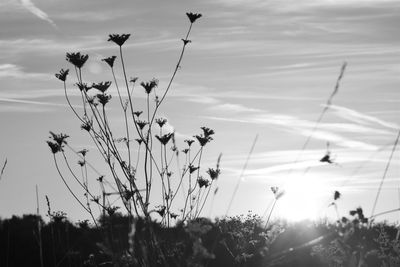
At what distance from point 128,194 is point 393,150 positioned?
7.60 feet

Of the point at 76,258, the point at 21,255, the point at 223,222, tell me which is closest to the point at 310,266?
the point at 76,258

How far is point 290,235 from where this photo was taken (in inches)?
487

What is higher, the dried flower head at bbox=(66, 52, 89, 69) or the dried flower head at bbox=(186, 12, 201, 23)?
the dried flower head at bbox=(186, 12, 201, 23)

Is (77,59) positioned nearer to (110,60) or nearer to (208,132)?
(110,60)

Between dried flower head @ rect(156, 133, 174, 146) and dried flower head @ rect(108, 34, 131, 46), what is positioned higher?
dried flower head @ rect(108, 34, 131, 46)

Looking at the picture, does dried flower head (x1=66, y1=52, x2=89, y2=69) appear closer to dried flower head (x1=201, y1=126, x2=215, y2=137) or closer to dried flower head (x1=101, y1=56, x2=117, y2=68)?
dried flower head (x1=101, y1=56, x2=117, y2=68)

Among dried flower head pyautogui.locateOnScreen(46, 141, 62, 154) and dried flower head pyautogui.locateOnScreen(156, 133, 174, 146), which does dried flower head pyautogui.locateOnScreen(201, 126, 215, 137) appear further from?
dried flower head pyautogui.locateOnScreen(46, 141, 62, 154)

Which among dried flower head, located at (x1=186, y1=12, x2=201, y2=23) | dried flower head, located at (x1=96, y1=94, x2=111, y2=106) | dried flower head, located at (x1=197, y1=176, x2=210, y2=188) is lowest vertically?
dried flower head, located at (x1=197, y1=176, x2=210, y2=188)

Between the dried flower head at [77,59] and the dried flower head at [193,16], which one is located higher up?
the dried flower head at [193,16]

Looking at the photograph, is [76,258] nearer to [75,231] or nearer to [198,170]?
[75,231]

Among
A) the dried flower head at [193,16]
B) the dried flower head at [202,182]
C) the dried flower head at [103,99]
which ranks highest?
the dried flower head at [193,16]

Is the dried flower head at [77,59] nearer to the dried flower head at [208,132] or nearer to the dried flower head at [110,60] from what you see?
the dried flower head at [110,60]

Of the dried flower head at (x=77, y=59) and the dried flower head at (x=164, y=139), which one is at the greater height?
the dried flower head at (x=77, y=59)

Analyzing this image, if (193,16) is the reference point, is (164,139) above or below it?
below
